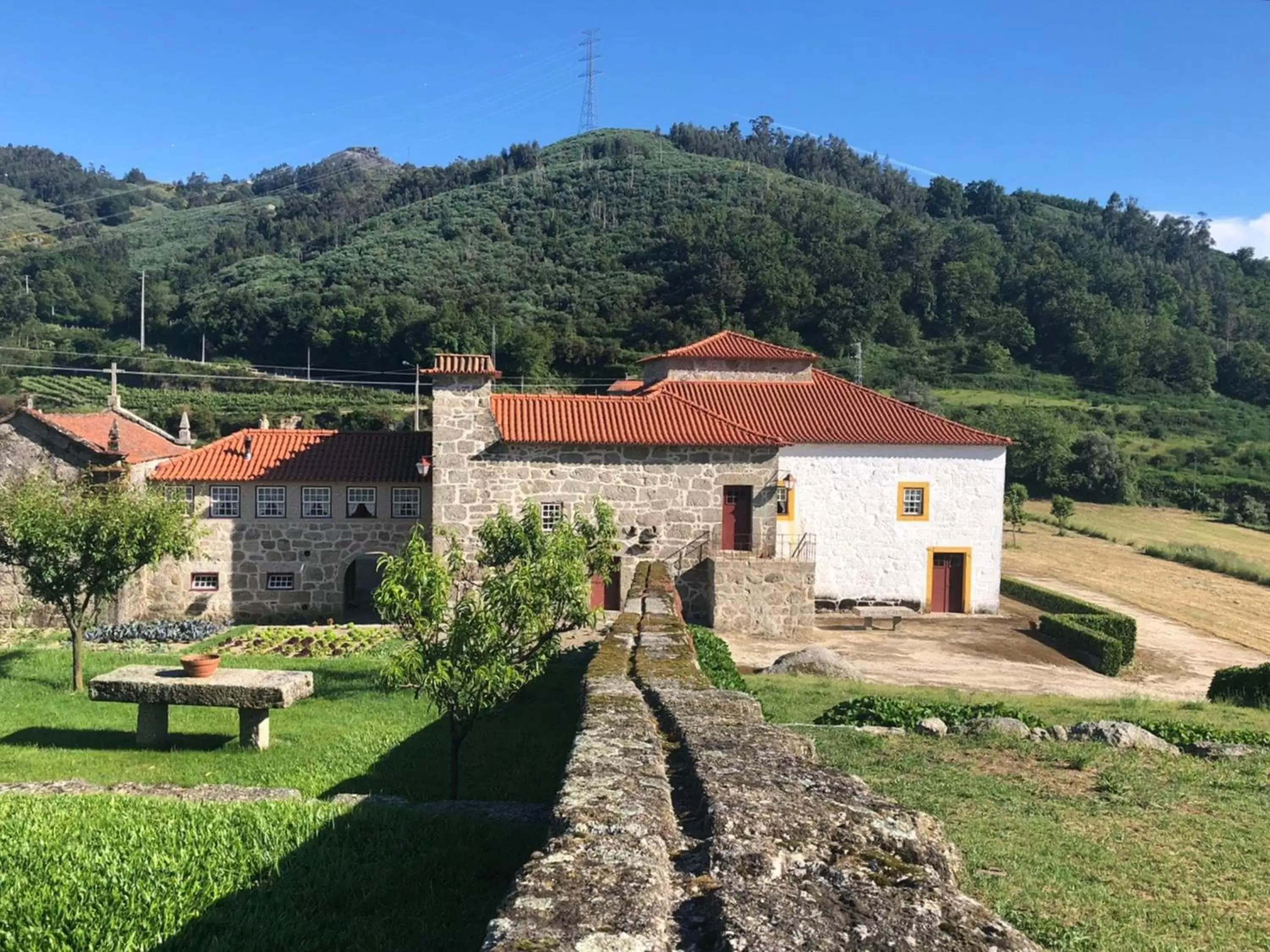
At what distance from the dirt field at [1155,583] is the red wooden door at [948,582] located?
7198 mm

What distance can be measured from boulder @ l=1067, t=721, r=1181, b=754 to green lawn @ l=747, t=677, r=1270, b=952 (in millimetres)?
316

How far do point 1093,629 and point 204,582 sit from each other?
21.5 meters

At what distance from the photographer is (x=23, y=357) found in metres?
64.6

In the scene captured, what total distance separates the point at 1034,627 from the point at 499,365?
1858 inches

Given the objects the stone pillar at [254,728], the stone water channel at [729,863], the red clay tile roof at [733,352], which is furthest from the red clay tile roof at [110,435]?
the stone water channel at [729,863]

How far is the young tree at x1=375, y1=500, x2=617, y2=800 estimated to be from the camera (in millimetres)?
7645

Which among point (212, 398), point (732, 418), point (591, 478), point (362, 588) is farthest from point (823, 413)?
point (212, 398)

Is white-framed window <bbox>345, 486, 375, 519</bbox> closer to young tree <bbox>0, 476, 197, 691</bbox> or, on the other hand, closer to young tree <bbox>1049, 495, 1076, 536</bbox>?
young tree <bbox>0, 476, 197, 691</bbox>

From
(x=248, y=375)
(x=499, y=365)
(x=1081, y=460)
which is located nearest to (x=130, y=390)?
(x=248, y=375)

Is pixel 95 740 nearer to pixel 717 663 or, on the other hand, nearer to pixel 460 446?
pixel 717 663

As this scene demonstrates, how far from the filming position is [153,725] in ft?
34.8

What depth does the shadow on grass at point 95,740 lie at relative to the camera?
10469 mm

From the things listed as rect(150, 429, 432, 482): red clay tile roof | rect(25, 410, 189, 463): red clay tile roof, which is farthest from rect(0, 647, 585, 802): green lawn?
rect(25, 410, 189, 463): red clay tile roof

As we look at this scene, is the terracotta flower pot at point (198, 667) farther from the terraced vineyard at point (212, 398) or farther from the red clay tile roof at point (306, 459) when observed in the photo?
the terraced vineyard at point (212, 398)
